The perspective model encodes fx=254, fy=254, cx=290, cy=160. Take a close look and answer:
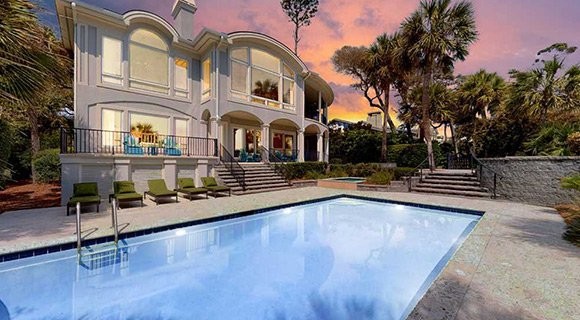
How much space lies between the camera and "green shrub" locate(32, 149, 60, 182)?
45.4 ft

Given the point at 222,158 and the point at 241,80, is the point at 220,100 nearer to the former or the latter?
the point at 241,80

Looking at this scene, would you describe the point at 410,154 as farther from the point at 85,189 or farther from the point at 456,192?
the point at 85,189

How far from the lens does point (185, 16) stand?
16922 mm

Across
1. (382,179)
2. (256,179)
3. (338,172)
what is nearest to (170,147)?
(256,179)

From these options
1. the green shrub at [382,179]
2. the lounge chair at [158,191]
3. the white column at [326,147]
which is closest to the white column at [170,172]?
the lounge chair at [158,191]

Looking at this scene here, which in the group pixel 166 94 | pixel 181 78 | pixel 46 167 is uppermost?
pixel 181 78

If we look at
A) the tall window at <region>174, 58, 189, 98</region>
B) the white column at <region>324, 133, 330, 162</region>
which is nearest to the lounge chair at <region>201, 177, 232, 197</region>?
the tall window at <region>174, 58, 189, 98</region>

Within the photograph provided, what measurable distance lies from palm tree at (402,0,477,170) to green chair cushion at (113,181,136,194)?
16892 mm

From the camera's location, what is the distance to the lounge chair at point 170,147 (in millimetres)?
13213

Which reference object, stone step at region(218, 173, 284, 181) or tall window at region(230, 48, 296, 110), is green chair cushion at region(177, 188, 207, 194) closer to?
stone step at region(218, 173, 284, 181)

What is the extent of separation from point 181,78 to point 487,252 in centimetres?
1658

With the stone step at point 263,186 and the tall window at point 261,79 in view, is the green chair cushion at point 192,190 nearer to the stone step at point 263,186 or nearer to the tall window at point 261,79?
the stone step at point 263,186

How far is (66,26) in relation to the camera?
41.6 ft

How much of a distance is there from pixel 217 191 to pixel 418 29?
1522cm
